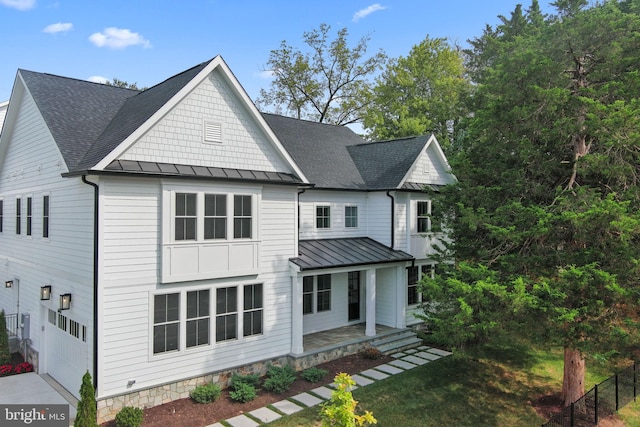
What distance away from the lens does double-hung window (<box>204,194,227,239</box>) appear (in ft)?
37.6

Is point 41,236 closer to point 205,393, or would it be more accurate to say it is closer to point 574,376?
point 205,393

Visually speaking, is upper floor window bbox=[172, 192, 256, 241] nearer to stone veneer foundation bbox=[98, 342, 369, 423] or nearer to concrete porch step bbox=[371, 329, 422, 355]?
stone veneer foundation bbox=[98, 342, 369, 423]

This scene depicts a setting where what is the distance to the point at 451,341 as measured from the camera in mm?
9844

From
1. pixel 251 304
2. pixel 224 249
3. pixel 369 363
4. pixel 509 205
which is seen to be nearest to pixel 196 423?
pixel 251 304

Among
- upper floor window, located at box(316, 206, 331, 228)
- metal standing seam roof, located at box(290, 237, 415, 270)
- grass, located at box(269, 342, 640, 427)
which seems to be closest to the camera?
grass, located at box(269, 342, 640, 427)

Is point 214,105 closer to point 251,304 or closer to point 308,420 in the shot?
point 251,304

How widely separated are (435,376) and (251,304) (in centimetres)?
611

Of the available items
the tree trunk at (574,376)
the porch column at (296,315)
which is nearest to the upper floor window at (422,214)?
the porch column at (296,315)

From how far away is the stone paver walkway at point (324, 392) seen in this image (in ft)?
32.9

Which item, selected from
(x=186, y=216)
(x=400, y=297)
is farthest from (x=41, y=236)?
(x=400, y=297)

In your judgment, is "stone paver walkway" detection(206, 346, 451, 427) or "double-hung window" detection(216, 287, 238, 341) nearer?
"stone paver walkway" detection(206, 346, 451, 427)

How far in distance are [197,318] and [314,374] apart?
3.85 metres

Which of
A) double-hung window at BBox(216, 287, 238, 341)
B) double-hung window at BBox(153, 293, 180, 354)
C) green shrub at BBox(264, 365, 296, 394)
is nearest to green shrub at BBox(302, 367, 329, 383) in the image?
green shrub at BBox(264, 365, 296, 394)

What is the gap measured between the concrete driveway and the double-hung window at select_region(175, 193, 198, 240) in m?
5.06
